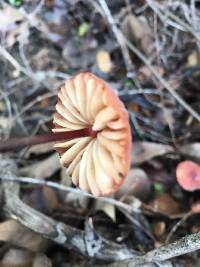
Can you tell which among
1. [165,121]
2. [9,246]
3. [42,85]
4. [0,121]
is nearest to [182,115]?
[165,121]

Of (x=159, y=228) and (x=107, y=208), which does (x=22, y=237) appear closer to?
(x=107, y=208)

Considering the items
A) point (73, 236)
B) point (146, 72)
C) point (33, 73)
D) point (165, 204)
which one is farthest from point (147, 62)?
point (73, 236)

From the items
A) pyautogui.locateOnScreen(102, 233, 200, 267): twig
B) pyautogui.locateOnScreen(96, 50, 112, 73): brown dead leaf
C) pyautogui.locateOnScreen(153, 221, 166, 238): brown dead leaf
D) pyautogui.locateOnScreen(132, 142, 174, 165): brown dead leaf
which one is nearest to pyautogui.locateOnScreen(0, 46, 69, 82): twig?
pyautogui.locateOnScreen(96, 50, 112, 73): brown dead leaf

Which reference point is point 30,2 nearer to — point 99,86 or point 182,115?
point 182,115

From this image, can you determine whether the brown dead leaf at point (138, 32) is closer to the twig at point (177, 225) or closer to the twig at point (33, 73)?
the twig at point (33, 73)

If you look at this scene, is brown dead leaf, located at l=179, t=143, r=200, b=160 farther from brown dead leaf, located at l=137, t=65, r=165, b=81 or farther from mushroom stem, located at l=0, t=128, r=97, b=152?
mushroom stem, located at l=0, t=128, r=97, b=152

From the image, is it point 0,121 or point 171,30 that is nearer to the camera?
point 0,121
